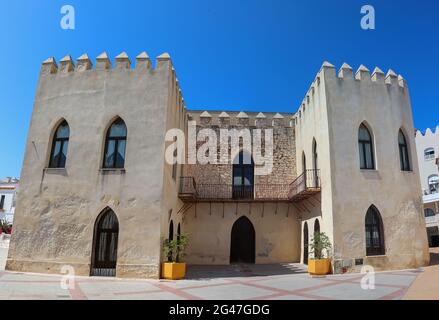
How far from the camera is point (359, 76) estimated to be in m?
14.0

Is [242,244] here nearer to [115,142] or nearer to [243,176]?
[243,176]

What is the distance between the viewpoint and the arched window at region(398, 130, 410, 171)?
13828mm

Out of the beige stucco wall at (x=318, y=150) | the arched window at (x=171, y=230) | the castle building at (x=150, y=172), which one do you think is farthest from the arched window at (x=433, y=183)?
the arched window at (x=171, y=230)

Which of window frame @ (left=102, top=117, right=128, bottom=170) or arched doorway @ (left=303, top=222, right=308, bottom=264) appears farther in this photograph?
arched doorway @ (left=303, top=222, right=308, bottom=264)

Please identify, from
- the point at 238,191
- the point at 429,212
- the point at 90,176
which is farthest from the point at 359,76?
the point at 429,212

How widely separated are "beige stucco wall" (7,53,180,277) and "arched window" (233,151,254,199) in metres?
6.79

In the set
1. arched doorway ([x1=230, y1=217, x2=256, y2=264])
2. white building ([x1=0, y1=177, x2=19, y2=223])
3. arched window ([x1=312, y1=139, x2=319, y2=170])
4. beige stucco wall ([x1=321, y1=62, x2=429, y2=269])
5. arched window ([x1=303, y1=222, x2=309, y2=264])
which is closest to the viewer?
beige stucco wall ([x1=321, y1=62, x2=429, y2=269])

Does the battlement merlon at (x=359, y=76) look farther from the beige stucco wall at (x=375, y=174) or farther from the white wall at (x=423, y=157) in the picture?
the white wall at (x=423, y=157)

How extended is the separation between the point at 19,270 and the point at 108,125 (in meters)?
6.15

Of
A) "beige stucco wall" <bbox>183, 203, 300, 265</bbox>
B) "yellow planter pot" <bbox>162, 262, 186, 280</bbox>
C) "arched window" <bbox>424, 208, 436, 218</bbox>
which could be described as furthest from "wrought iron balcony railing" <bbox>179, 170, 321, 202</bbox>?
"arched window" <bbox>424, 208, 436, 218</bbox>

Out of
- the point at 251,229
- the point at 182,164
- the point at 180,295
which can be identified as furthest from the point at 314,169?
the point at 180,295

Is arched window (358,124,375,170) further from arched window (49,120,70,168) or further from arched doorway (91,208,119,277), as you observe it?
arched window (49,120,70,168)
